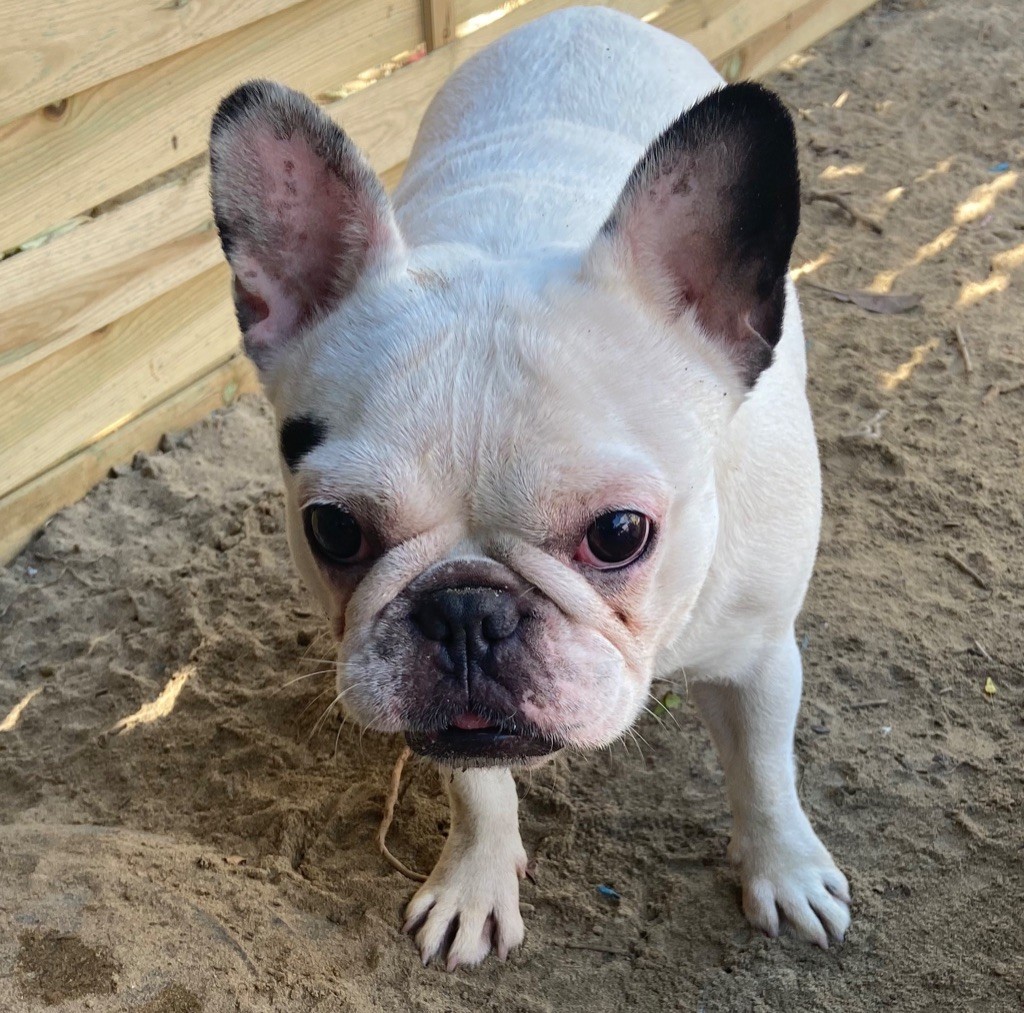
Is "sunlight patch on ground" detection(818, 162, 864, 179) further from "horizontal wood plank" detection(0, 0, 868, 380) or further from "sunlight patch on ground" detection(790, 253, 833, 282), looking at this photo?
"horizontal wood plank" detection(0, 0, 868, 380)

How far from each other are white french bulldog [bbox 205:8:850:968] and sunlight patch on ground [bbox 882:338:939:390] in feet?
6.98

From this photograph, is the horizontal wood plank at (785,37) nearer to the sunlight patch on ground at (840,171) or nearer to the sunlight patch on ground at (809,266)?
the sunlight patch on ground at (840,171)

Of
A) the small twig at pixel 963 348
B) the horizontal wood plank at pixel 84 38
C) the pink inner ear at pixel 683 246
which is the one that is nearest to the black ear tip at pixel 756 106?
the pink inner ear at pixel 683 246

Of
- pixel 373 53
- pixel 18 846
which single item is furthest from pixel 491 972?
pixel 373 53

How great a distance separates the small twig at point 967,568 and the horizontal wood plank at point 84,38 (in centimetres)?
302

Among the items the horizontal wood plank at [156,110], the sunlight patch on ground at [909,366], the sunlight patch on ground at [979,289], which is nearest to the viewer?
the horizontal wood plank at [156,110]

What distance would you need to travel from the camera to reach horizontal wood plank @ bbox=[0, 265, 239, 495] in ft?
14.1

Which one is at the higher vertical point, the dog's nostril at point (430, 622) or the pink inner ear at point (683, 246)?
the pink inner ear at point (683, 246)

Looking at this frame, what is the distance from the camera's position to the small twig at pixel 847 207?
5758 mm

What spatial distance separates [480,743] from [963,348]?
348 cm

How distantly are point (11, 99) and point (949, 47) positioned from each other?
5474 millimetres

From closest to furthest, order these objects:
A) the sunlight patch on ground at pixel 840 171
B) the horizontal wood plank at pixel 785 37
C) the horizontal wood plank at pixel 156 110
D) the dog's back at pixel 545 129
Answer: the dog's back at pixel 545 129 → the horizontal wood plank at pixel 156 110 → the sunlight patch on ground at pixel 840 171 → the horizontal wood plank at pixel 785 37

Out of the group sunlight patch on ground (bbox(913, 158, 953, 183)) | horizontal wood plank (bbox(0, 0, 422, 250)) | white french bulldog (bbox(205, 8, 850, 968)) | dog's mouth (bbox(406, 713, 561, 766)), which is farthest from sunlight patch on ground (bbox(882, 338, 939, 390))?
dog's mouth (bbox(406, 713, 561, 766))

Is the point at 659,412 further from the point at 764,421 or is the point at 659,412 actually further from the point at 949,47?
the point at 949,47
